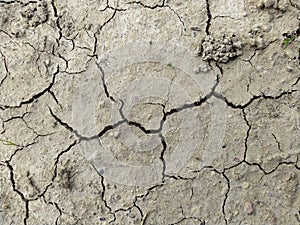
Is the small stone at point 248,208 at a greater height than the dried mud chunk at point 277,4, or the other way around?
the dried mud chunk at point 277,4

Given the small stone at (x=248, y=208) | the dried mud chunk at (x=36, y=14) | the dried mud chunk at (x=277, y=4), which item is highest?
the dried mud chunk at (x=277, y=4)

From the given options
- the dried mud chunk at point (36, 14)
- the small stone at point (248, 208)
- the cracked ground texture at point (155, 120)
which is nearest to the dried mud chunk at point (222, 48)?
the cracked ground texture at point (155, 120)

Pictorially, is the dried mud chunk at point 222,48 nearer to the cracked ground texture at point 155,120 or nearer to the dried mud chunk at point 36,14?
the cracked ground texture at point 155,120

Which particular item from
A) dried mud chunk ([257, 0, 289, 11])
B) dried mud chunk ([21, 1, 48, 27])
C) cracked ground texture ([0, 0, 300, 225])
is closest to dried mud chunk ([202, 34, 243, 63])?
cracked ground texture ([0, 0, 300, 225])

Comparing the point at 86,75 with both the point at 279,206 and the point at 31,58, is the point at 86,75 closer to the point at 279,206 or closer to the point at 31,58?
the point at 31,58

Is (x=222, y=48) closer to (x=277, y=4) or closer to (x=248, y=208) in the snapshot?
(x=277, y=4)

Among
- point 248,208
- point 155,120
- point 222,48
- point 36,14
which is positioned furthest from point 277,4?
point 36,14
